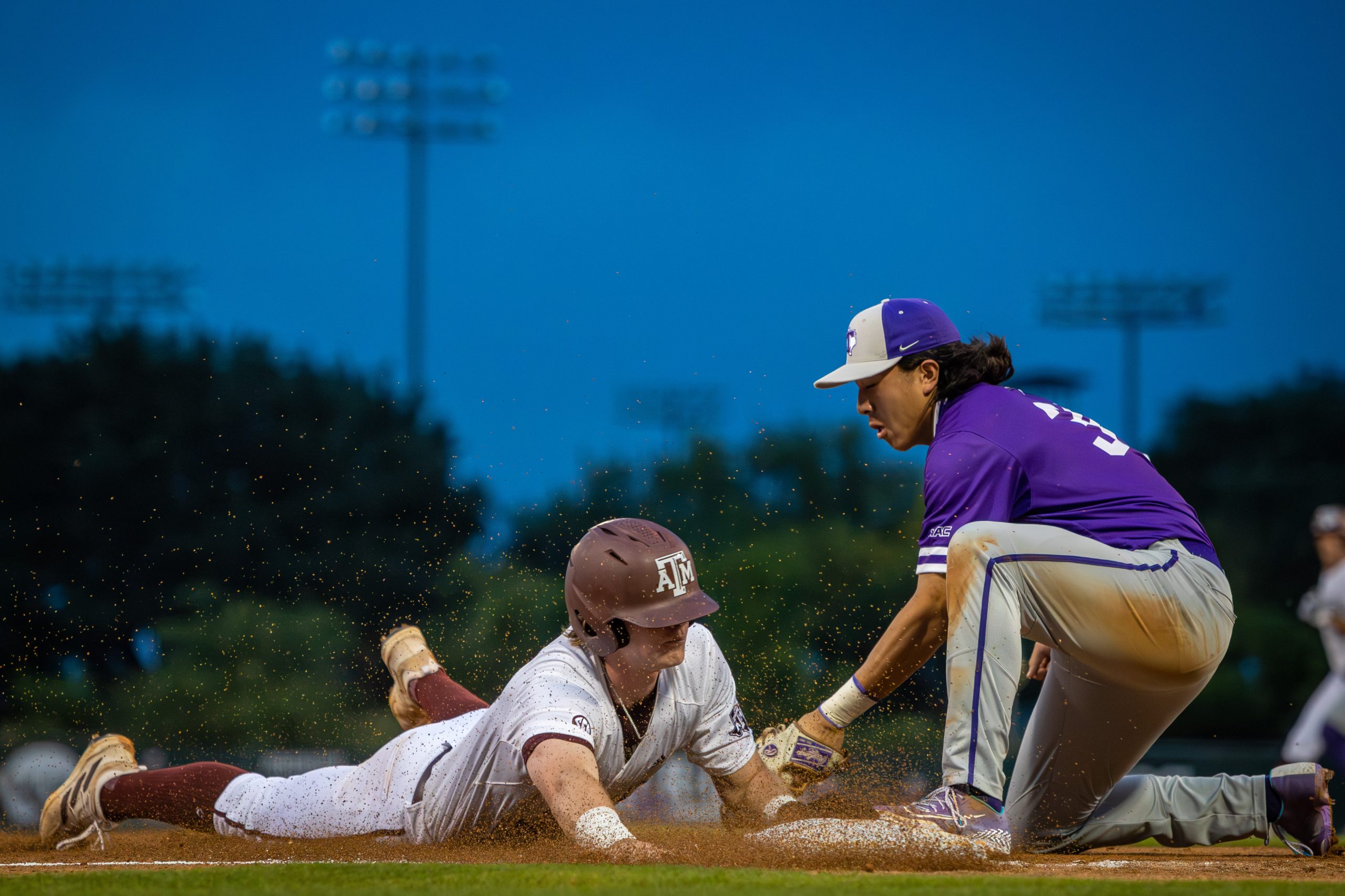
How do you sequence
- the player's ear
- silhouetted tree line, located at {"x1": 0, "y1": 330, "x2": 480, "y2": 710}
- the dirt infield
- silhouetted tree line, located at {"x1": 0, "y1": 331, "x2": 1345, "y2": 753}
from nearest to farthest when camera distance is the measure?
the dirt infield, the player's ear, silhouetted tree line, located at {"x1": 0, "y1": 331, "x2": 1345, "y2": 753}, silhouetted tree line, located at {"x1": 0, "y1": 330, "x2": 480, "y2": 710}

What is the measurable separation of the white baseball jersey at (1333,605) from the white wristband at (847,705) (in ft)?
27.7

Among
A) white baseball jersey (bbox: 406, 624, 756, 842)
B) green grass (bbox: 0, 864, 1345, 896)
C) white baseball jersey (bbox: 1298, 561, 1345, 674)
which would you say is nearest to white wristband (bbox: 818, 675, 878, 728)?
white baseball jersey (bbox: 406, 624, 756, 842)

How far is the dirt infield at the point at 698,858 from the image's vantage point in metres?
4.04

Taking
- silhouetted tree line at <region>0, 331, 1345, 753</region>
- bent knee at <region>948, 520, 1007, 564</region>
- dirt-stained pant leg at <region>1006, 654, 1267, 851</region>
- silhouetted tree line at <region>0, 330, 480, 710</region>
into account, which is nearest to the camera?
bent knee at <region>948, 520, 1007, 564</region>

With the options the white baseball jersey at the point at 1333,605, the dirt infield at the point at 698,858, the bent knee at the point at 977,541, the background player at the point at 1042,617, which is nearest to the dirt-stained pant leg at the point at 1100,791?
the background player at the point at 1042,617

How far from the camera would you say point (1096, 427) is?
15.6 ft

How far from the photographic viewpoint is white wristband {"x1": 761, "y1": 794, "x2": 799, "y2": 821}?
183 inches

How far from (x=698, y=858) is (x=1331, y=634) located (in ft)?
32.8

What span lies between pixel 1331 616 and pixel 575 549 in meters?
9.49

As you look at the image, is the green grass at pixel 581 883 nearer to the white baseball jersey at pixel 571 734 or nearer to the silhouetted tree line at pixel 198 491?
the white baseball jersey at pixel 571 734

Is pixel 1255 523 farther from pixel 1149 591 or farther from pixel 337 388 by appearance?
pixel 1149 591

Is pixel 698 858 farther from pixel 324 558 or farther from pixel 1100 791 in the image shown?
pixel 324 558

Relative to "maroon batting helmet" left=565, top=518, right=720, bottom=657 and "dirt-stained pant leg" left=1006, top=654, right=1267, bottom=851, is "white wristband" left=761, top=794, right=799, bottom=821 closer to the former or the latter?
"maroon batting helmet" left=565, top=518, right=720, bottom=657

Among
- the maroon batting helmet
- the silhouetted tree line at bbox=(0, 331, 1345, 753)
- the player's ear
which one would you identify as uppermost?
the player's ear
